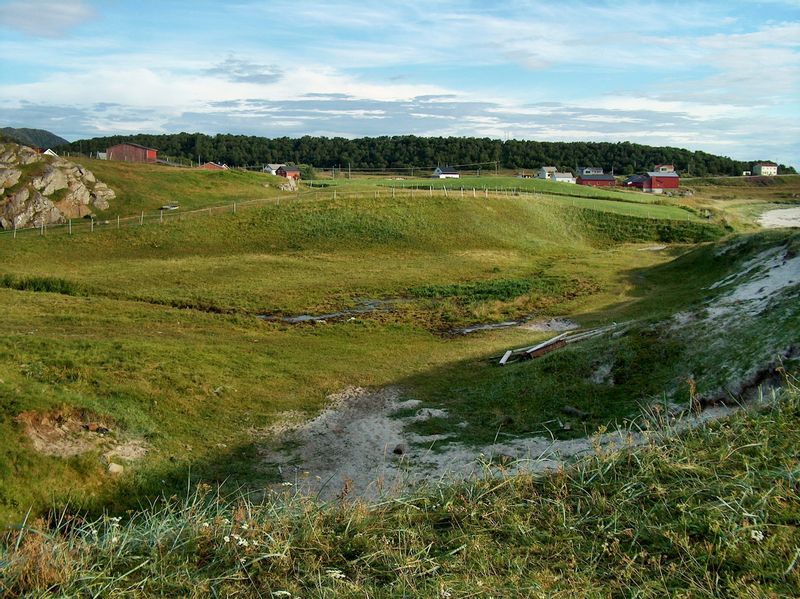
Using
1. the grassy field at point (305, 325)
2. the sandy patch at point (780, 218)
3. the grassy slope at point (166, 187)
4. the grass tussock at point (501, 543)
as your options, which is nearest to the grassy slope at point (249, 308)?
the grassy field at point (305, 325)

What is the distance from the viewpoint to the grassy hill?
7414mm

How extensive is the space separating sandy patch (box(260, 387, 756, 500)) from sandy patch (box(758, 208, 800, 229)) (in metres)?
69.4

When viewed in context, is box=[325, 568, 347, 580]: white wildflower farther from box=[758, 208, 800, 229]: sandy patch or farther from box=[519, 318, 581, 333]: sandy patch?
box=[758, 208, 800, 229]: sandy patch

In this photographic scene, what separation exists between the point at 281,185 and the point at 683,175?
145 meters

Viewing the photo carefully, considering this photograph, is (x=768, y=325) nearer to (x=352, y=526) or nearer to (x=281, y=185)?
(x=352, y=526)

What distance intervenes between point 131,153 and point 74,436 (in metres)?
110

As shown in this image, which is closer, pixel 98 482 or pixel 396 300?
pixel 98 482

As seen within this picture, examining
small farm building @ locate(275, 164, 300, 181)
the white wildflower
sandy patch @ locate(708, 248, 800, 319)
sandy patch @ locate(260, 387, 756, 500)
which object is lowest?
sandy patch @ locate(260, 387, 756, 500)

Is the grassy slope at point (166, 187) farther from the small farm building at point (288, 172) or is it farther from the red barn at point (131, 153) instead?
the small farm building at point (288, 172)

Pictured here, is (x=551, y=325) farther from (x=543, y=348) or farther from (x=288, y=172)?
(x=288, y=172)

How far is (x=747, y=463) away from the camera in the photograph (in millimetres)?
7773

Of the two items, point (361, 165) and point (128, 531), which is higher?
point (361, 165)

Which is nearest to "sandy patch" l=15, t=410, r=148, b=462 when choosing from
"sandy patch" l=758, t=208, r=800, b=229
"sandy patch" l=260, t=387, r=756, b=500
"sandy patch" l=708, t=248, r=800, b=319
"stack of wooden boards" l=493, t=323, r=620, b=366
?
"sandy patch" l=260, t=387, r=756, b=500

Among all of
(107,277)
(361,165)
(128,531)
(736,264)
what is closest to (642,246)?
(736,264)
